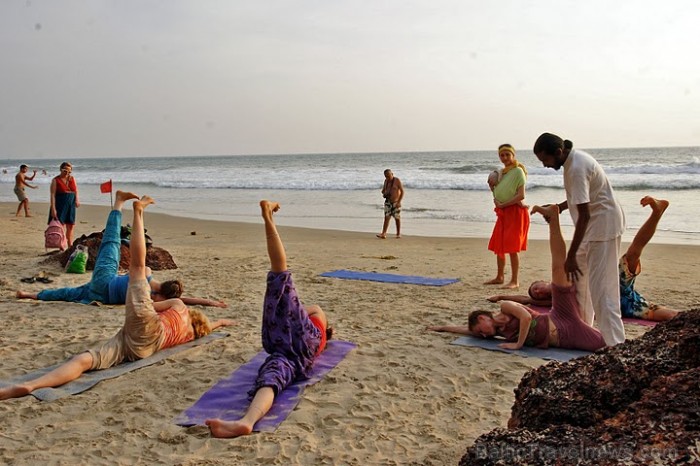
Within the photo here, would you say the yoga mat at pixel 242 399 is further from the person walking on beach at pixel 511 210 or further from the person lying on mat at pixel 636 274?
the person walking on beach at pixel 511 210

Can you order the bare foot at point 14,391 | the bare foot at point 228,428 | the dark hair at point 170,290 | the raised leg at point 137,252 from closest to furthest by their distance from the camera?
the bare foot at point 228,428, the bare foot at point 14,391, the raised leg at point 137,252, the dark hair at point 170,290

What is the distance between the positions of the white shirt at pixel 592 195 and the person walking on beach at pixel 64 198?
8590 mm

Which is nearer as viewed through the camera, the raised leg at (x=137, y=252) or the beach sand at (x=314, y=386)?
the beach sand at (x=314, y=386)

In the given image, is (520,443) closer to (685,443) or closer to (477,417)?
(685,443)

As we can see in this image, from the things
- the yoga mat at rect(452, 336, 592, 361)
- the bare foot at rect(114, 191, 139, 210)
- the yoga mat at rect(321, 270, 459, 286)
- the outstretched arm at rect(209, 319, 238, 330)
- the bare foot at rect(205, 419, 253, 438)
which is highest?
the bare foot at rect(114, 191, 139, 210)

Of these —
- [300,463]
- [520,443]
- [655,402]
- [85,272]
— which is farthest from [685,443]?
[85,272]

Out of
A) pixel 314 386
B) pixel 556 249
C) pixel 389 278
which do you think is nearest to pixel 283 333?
pixel 314 386

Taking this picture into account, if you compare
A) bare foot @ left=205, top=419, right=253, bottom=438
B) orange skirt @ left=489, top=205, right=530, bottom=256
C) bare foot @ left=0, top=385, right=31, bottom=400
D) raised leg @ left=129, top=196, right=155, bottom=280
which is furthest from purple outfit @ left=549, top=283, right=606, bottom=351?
bare foot @ left=0, top=385, right=31, bottom=400

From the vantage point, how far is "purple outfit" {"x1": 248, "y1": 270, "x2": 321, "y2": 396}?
163 inches

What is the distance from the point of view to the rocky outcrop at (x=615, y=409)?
1.60m

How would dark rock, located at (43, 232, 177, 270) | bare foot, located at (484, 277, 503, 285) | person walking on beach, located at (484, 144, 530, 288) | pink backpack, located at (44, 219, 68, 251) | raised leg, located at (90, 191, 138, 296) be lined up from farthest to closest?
pink backpack, located at (44, 219, 68, 251), dark rock, located at (43, 232, 177, 270), bare foot, located at (484, 277, 503, 285), person walking on beach, located at (484, 144, 530, 288), raised leg, located at (90, 191, 138, 296)

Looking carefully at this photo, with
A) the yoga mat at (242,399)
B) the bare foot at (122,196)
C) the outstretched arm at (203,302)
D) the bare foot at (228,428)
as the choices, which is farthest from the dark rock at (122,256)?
the bare foot at (228,428)

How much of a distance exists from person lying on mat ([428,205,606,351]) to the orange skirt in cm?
246

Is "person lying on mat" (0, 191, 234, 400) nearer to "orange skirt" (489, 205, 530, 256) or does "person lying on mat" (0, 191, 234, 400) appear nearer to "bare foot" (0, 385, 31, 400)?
"bare foot" (0, 385, 31, 400)
